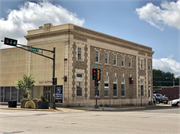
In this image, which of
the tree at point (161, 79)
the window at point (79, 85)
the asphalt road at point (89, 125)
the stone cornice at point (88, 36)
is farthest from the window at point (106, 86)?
the tree at point (161, 79)

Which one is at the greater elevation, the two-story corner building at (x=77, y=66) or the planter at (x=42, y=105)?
the two-story corner building at (x=77, y=66)

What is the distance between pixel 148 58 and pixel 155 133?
38.9m

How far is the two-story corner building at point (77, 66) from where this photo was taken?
31141 mm

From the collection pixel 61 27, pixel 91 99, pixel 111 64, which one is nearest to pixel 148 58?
pixel 111 64

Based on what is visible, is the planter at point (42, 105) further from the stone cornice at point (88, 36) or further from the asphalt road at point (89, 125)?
the asphalt road at point (89, 125)

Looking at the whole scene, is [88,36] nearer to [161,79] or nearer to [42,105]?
[42,105]

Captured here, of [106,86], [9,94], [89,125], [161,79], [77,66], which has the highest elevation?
[161,79]

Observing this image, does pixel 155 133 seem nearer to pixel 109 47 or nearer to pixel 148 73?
pixel 109 47

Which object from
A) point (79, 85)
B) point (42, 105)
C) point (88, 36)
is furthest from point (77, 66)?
point (42, 105)

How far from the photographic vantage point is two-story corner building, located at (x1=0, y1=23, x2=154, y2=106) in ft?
102

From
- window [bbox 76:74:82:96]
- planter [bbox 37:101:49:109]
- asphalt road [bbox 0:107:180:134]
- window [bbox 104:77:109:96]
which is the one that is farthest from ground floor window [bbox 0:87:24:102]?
asphalt road [bbox 0:107:180:134]

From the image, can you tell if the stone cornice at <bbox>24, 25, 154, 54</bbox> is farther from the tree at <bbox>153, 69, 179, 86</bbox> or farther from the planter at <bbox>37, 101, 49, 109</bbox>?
the tree at <bbox>153, 69, 179, 86</bbox>

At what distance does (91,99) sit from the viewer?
33.5 metres

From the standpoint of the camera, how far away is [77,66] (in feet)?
105
